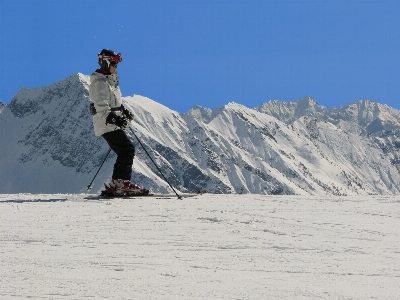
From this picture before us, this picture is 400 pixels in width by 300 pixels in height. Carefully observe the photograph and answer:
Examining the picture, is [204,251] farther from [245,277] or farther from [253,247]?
[245,277]

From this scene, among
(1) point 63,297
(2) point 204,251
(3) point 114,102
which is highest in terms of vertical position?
(3) point 114,102

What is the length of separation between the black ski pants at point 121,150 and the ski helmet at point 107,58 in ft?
4.10

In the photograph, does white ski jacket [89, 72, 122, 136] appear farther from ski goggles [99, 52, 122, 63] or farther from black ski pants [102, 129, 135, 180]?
ski goggles [99, 52, 122, 63]

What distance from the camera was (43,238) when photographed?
509 centimetres

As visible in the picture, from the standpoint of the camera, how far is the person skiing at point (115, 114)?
9.79 metres

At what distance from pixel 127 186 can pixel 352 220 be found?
15.5 feet

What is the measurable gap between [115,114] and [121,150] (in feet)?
2.31

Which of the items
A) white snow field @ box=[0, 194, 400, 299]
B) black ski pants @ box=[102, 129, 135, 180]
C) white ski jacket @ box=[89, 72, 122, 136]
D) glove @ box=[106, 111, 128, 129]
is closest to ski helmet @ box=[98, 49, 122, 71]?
white ski jacket @ box=[89, 72, 122, 136]

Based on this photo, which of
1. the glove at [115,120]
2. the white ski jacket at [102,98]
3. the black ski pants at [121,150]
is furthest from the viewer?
the black ski pants at [121,150]

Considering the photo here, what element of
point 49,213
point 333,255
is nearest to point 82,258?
point 333,255

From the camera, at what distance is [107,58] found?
9977 millimetres

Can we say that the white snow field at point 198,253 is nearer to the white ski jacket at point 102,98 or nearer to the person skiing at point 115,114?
the person skiing at point 115,114

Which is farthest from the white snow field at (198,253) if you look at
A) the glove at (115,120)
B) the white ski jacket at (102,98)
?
the white ski jacket at (102,98)

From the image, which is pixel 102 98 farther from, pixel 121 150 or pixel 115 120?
pixel 121 150
